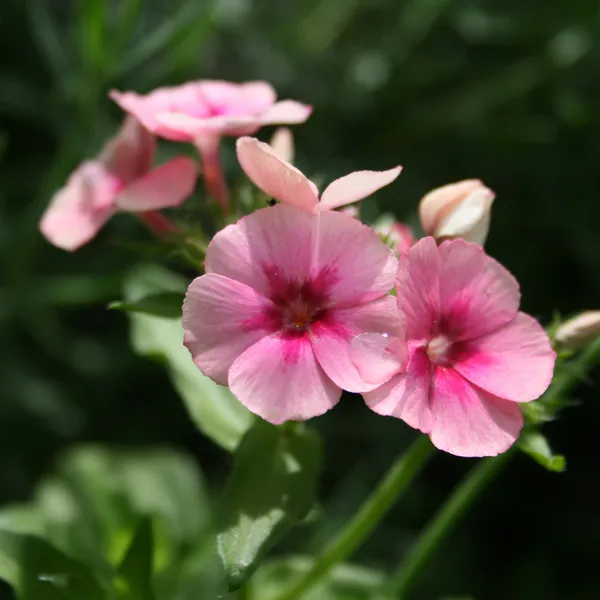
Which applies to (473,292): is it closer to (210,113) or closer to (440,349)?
(440,349)

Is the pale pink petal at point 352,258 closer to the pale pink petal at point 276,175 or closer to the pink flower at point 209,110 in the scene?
the pale pink petal at point 276,175

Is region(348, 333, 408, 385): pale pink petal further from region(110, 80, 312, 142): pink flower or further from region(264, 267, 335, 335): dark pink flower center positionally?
region(110, 80, 312, 142): pink flower

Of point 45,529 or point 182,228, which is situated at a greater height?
point 182,228

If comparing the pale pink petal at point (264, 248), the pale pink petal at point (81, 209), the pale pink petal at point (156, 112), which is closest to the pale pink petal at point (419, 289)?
the pale pink petal at point (264, 248)

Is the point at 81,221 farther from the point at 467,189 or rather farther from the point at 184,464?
the point at 184,464

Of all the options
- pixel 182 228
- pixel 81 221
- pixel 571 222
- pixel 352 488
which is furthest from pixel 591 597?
pixel 81 221

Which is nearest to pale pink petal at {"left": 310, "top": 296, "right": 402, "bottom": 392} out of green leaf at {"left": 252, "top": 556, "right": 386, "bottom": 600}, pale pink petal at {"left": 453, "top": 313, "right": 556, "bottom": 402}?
pale pink petal at {"left": 453, "top": 313, "right": 556, "bottom": 402}
